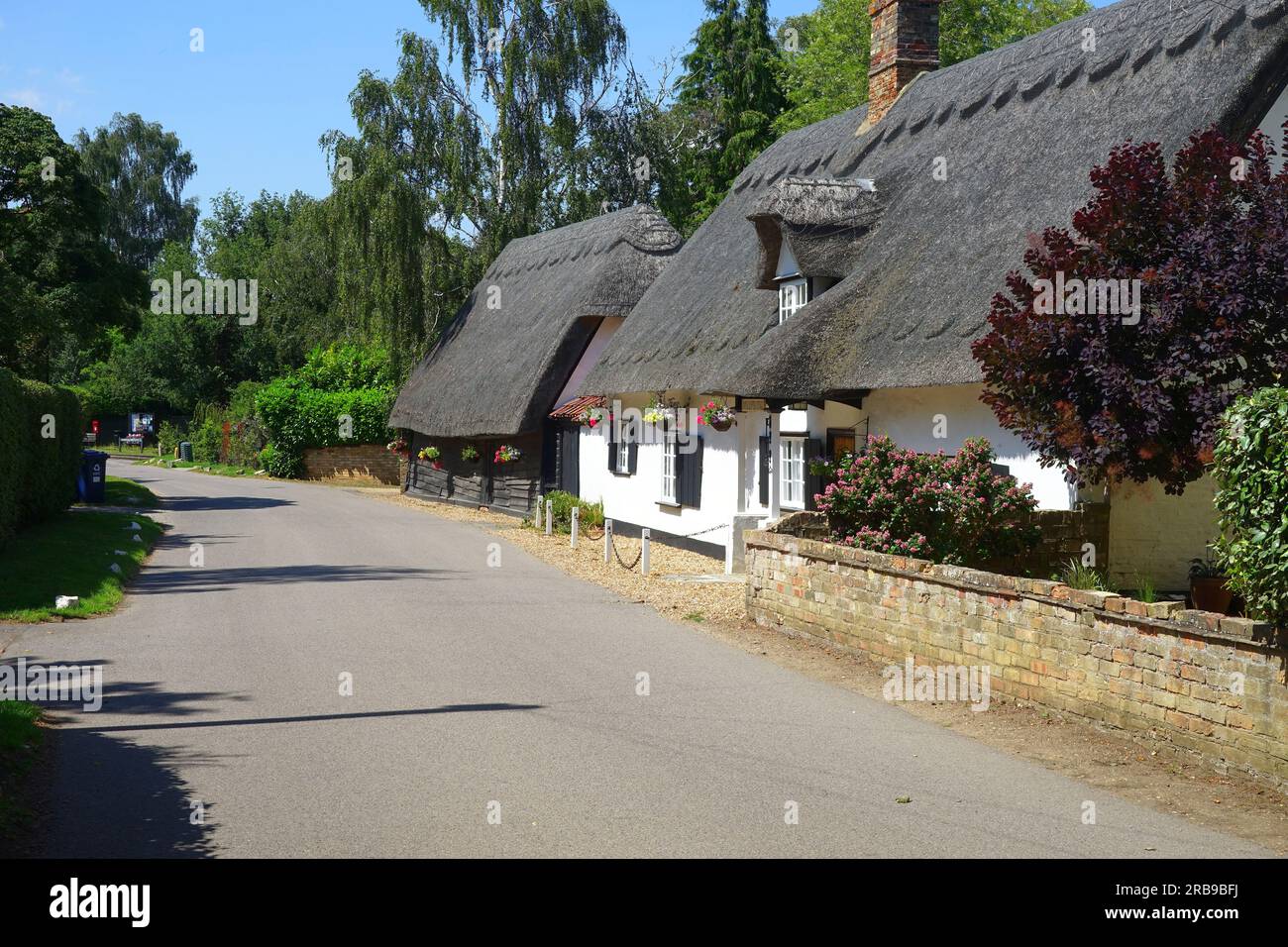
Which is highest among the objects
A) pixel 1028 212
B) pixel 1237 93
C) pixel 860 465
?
pixel 1237 93

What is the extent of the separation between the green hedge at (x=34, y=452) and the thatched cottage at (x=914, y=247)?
1009 cm

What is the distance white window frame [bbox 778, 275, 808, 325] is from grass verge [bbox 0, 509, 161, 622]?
1028 centimetres

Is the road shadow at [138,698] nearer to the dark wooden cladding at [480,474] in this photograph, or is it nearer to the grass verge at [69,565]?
the grass verge at [69,565]

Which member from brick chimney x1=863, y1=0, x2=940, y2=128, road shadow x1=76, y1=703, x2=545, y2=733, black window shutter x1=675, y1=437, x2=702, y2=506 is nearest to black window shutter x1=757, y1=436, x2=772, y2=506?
black window shutter x1=675, y1=437, x2=702, y2=506

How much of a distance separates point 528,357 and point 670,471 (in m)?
7.51

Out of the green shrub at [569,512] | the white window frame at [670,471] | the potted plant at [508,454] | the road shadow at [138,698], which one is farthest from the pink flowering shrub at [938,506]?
the potted plant at [508,454]

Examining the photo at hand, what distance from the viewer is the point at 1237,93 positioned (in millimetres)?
13516

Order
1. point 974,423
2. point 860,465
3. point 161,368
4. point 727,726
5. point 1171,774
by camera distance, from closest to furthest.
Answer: point 1171,774
point 727,726
point 860,465
point 974,423
point 161,368

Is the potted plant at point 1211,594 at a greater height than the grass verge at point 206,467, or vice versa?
the grass verge at point 206,467

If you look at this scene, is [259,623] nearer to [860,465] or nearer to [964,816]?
[860,465]

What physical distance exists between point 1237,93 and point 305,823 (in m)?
12.4

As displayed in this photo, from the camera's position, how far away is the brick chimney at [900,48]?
74.1 ft

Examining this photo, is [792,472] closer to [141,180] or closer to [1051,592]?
[1051,592]

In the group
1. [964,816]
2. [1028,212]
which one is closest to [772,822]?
[964,816]
